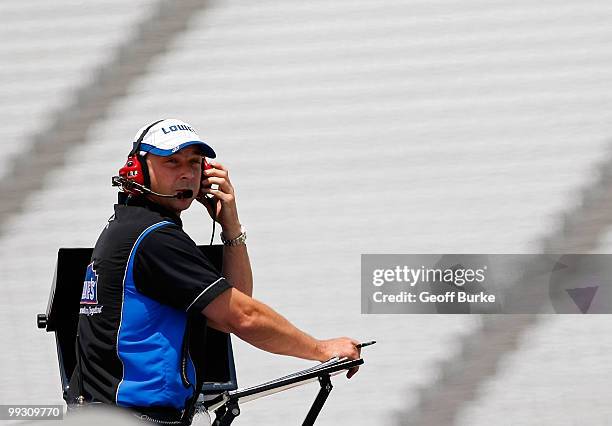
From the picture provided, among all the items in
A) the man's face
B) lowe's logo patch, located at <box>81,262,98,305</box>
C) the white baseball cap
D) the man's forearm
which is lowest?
the man's forearm

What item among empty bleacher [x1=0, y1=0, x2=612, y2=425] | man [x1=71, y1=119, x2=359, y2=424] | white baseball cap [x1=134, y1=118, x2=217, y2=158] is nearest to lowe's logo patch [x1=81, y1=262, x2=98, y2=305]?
man [x1=71, y1=119, x2=359, y2=424]

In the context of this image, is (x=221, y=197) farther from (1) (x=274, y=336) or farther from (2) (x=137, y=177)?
(1) (x=274, y=336)

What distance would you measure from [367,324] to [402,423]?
11.1 inches

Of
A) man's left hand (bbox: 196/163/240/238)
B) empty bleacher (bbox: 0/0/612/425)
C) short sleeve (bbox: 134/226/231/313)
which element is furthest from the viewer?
empty bleacher (bbox: 0/0/612/425)

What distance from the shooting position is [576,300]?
2559 mm

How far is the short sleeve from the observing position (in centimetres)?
162

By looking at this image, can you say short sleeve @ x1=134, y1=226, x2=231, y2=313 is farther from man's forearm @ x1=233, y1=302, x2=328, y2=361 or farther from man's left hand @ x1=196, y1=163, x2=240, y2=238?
man's left hand @ x1=196, y1=163, x2=240, y2=238

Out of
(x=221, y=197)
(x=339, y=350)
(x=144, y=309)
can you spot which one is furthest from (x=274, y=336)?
(x=221, y=197)

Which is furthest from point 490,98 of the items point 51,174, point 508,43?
point 51,174

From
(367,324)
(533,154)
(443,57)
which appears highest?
(443,57)

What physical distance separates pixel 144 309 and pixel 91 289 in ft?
0.38

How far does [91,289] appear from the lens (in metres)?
1.70

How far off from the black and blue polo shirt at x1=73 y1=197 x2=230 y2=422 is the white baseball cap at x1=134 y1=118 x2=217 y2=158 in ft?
0.46

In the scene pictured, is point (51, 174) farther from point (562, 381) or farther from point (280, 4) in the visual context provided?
point (562, 381)
